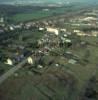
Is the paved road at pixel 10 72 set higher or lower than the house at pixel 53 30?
higher

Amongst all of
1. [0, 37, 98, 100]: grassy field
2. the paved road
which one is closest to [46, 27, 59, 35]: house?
[0, 37, 98, 100]: grassy field

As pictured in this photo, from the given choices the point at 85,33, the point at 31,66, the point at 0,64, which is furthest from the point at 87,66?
the point at 85,33

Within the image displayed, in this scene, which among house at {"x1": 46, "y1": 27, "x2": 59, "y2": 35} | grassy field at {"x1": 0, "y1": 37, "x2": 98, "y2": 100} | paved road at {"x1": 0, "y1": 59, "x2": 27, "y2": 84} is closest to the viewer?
grassy field at {"x1": 0, "y1": 37, "x2": 98, "y2": 100}

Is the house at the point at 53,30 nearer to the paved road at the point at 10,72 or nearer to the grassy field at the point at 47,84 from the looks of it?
the grassy field at the point at 47,84

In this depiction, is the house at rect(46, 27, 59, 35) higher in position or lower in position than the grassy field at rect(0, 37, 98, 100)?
lower

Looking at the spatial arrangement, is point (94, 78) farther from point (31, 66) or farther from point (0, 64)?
point (0, 64)

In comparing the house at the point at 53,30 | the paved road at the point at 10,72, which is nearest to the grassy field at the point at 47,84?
the paved road at the point at 10,72

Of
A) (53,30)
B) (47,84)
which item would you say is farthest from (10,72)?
(53,30)

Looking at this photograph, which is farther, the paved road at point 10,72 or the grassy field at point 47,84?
the paved road at point 10,72

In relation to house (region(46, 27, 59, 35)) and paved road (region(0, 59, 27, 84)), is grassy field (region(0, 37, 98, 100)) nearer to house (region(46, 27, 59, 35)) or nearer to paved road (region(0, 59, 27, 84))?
paved road (region(0, 59, 27, 84))

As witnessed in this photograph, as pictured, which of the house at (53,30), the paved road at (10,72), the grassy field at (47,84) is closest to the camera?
the grassy field at (47,84)

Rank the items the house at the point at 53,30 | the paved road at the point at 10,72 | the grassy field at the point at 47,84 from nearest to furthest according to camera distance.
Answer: the grassy field at the point at 47,84
the paved road at the point at 10,72
the house at the point at 53,30

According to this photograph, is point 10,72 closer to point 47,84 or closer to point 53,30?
point 47,84
